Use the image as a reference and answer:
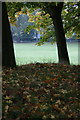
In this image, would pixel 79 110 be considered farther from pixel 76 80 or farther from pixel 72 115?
pixel 76 80

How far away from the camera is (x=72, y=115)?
6008 mm

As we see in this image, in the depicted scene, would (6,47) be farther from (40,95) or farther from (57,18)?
(57,18)

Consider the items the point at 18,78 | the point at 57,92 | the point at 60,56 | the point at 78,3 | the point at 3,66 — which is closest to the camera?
the point at 57,92

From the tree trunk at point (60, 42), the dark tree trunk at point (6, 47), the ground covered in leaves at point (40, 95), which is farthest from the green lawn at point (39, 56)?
the ground covered in leaves at point (40, 95)

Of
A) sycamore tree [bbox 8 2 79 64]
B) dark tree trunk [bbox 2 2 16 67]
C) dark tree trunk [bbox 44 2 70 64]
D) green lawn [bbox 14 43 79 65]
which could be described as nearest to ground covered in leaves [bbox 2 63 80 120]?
dark tree trunk [bbox 2 2 16 67]

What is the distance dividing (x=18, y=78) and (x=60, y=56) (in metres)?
7.93

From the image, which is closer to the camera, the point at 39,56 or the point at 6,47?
the point at 6,47

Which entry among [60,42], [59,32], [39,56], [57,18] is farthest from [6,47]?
[39,56]

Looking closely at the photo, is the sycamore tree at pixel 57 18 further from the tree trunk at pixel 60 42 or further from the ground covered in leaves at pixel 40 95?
the ground covered in leaves at pixel 40 95

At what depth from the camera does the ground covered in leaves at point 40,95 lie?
5.91 meters

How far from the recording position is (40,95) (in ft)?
23.6

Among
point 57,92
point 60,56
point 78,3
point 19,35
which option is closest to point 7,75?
point 57,92

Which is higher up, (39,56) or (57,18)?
(57,18)

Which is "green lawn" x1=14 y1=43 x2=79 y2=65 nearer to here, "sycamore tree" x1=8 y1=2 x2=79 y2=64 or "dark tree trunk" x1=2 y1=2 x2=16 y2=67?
"sycamore tree" x1=8 y1=2 x2=79 y2=64
